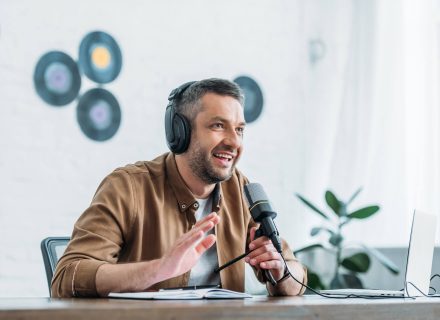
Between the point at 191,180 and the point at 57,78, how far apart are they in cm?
145

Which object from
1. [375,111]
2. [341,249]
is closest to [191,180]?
[341,249]

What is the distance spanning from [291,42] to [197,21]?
26.8 inches

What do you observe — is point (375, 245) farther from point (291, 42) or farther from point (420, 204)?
point (291, 42)

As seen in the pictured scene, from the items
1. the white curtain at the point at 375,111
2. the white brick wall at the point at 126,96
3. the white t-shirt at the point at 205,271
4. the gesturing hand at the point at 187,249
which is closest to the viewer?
the gesturing hand at the point at 187,249

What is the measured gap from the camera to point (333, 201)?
3.62 m

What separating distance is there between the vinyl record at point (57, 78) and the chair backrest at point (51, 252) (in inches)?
52.7

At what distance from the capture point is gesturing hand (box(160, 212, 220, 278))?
1.42 meters

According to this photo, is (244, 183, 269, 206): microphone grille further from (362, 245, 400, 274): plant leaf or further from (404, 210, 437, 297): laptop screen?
(362, 245, 400, 274): plant leaf

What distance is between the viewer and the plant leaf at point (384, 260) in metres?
3.30

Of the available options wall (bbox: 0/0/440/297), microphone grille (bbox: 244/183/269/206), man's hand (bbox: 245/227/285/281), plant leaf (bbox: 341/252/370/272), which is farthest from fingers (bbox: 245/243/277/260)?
plant leaf (bbox: 341/252/370/272)

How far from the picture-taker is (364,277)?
3.86 meters

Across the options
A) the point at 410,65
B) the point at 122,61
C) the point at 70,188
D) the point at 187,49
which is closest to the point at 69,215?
the point at 70,188

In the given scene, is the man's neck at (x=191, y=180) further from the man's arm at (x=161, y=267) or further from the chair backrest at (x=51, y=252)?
the man's arm at (x=161, y=267)

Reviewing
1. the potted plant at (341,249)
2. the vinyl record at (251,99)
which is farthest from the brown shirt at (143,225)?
the vinyl record at (251,99)
